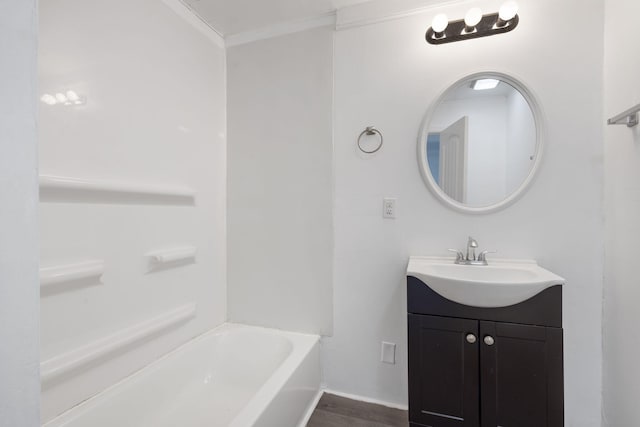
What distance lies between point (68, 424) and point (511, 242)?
207 cm

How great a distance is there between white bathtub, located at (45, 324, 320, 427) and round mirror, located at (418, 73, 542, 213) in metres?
1.24

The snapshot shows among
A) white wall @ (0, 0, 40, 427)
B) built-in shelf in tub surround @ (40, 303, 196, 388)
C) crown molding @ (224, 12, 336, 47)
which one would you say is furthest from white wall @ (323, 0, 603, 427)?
white wall @ (0, 0, 40, 427)

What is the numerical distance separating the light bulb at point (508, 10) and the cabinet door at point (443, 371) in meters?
1.43

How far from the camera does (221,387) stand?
5.56 feet

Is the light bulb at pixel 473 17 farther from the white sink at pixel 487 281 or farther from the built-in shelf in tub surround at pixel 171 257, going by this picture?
the built-in shelf in tub surround at pixel 171 257

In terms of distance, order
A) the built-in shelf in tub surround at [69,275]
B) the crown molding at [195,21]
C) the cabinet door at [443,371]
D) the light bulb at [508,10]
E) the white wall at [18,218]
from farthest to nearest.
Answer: the crown molding at [195,21] → the light bulb at [508,10] → the cabinet door at [443,371] → the built-in shelf in tub surround at [69,275] → the white wall at [18,218]

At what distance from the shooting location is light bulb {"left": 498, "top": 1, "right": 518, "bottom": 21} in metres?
1.37

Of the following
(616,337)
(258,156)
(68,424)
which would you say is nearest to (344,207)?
(258,156)

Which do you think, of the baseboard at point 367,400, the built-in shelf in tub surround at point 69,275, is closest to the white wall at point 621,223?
the baseboard at point 367,400

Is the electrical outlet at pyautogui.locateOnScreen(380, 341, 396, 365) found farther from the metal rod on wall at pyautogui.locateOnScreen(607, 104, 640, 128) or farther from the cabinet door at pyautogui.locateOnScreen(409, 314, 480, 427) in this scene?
the metal rod on wall at pyautogui.locateOnScreen(607, 104, 640, 128)

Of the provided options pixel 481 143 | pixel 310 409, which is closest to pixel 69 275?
pixel 310 409

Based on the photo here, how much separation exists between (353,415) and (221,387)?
77cm

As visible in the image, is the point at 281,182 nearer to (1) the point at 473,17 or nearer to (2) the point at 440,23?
(2) the point at 440,23

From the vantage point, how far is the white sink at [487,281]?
3.92ft
